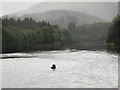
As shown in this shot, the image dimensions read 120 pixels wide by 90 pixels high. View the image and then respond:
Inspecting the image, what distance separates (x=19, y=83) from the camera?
2109 inches

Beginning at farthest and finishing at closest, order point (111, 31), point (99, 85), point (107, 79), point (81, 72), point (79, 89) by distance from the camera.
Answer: point (111, 31) → point (81, 72) → point (107, 79) → point (99, 85) → point (79, 89)

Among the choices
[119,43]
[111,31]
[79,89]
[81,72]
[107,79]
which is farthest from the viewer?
[111,31]

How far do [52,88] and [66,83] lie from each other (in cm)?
624

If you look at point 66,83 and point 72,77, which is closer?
point 66,83

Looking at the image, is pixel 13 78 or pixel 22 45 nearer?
pixel 13 78

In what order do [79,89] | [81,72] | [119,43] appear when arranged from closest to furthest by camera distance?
[79,89], [81,72], [119,43]

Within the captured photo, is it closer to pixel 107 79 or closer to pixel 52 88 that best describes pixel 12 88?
pixel 52 88

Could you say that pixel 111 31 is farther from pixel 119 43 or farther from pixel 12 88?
pixel 12 88

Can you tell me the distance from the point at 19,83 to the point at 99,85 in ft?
54.2

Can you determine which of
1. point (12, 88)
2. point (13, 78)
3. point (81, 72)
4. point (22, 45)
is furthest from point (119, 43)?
point (12, 88)

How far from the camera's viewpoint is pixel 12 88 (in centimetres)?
4828

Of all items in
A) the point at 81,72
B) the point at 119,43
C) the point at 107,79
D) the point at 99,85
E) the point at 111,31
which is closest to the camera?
the point at 99,85

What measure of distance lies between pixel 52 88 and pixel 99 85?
32.2 ft

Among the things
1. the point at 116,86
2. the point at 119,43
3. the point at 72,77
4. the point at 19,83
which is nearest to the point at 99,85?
the point at 116,86
